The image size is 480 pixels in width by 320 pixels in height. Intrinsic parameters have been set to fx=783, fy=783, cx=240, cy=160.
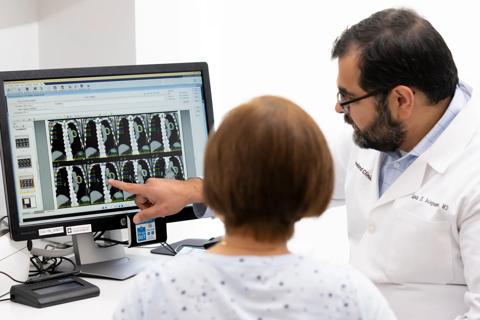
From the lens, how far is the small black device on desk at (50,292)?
165 centimetres

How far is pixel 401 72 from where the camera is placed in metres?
1.62

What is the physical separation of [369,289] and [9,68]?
5.69 ft

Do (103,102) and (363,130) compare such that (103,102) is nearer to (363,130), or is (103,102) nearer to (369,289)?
(363,130)

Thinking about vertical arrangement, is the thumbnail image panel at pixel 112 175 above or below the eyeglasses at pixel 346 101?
below

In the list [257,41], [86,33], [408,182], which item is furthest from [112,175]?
[257,41]

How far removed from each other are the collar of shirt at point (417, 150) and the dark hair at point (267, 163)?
0.74 m

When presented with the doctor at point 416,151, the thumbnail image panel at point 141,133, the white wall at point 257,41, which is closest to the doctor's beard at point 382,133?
the doctor at point 416,151

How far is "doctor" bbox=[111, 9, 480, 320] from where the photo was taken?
63.4 inches

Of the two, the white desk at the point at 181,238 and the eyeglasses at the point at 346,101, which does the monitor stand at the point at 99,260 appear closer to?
the white desk at the point at 181,238

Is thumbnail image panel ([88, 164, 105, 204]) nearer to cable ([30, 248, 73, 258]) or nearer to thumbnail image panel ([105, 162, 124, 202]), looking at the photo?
thumbnail image panel ([105, 162, 124, 202])

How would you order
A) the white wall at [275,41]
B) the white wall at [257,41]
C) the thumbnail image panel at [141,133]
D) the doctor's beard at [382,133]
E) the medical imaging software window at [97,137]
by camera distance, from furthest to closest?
1. the white wall at [257,41]
2. the white wall at [275,41]
3. the thumbnail image panel at [141,133]
4. the medical imaging software window at [97,137]
5. the doctor's beard at [382,133]

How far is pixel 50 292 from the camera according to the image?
1688 millimetres

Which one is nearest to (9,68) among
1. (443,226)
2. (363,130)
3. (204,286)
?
(363,130)

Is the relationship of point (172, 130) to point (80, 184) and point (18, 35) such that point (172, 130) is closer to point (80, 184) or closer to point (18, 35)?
point (80, 184)
